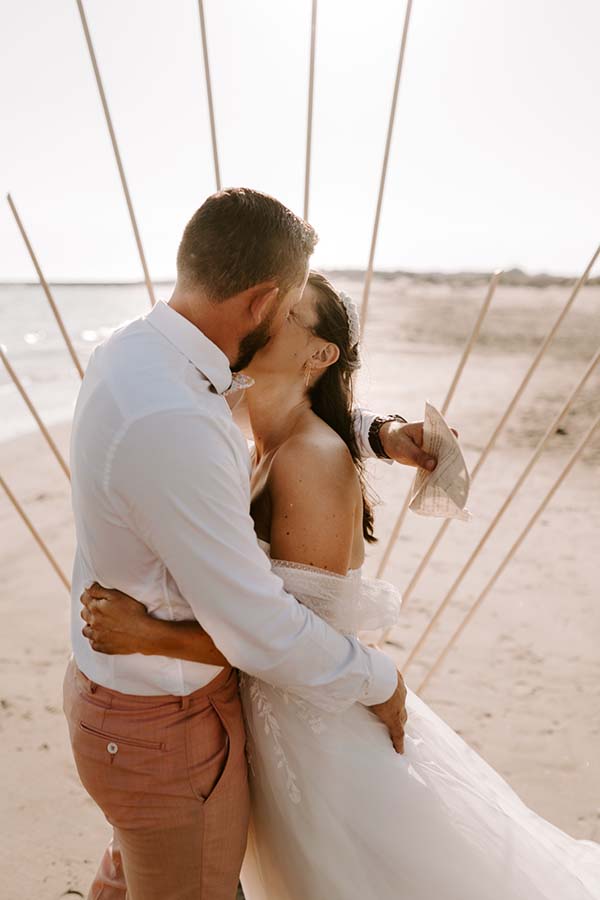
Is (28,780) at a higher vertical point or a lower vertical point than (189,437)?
lower

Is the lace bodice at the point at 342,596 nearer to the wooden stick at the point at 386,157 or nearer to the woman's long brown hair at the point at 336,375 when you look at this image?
the woman's long brown hair at the point at 336,375

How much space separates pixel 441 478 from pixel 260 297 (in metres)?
0.63

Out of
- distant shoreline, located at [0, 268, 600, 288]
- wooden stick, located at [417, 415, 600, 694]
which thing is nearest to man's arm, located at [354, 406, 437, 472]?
wooden stick, located at [417, 415, 600, 694]

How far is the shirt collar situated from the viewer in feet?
4.61

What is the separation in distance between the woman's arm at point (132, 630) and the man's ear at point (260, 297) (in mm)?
591

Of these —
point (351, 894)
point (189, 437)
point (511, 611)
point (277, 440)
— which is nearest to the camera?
point (189, 437)

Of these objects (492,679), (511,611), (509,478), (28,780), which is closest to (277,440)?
(28,780)

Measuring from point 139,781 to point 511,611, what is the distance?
356 cm

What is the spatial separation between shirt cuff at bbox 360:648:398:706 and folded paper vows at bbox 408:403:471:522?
362 mm

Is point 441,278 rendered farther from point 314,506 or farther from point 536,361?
point 314,506

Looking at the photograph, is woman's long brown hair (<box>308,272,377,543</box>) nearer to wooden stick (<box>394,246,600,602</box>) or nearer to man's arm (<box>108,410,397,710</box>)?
wooden stick (<box>394,246,600,602</box>)

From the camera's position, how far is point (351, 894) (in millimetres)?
1655

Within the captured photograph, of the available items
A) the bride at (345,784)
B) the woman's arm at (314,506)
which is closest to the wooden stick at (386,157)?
the bride at (345,784)

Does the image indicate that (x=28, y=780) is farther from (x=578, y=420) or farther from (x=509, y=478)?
(x=578, y=420)
